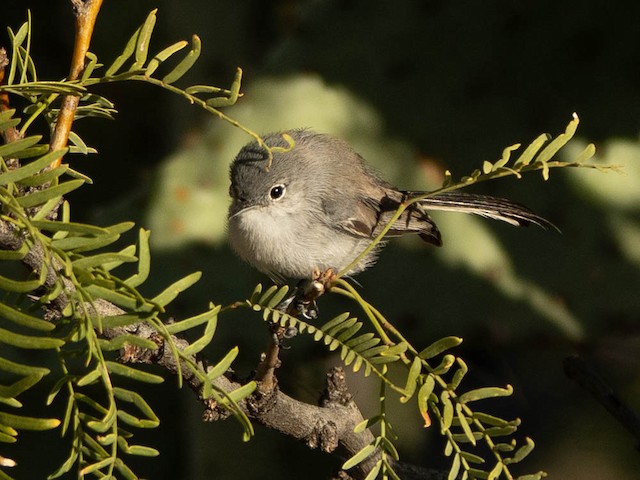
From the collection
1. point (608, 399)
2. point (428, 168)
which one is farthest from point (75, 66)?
point (428, 168)

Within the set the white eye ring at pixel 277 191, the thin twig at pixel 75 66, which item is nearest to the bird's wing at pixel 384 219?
the white eye ring at pixel 277 191

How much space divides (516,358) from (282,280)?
33.0 inches

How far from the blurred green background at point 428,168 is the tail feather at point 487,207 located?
135 mm

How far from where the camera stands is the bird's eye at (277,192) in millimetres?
1766

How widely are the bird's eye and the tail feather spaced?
259mm

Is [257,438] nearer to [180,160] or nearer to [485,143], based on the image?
[180,160]

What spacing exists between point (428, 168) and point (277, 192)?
30 cm

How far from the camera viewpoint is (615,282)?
176cm

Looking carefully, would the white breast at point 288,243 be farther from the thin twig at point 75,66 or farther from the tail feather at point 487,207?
the thin twig at point 75,66

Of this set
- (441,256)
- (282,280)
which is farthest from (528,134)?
(282,280)

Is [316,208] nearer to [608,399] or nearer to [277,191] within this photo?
[277,191]

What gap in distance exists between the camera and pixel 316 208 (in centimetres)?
179

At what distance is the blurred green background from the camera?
5.63 feet

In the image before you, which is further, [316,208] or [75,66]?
[316,208]
